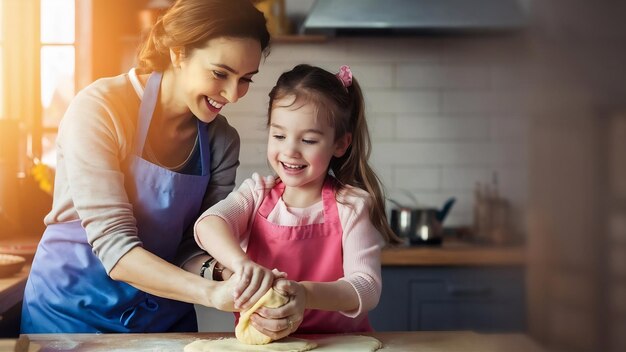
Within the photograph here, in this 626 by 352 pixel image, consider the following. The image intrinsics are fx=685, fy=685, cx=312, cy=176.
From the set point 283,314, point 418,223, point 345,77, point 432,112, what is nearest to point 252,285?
point 283,314

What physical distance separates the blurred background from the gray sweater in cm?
4

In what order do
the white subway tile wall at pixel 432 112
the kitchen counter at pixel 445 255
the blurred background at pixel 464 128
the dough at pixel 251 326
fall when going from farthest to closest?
the kitchen counter at pixel 445 255, the white subway tile wall at pixel 432 112, the dough at pixel 251 326, the blurred background at pixel 464 128

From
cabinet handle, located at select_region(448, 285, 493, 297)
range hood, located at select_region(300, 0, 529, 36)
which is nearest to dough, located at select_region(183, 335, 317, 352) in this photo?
cabinet handle, located at select_region(448, 285, 493, 297)

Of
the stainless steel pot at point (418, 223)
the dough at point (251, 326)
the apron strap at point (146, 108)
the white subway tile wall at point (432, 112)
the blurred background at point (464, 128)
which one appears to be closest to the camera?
the blurred background at point (464, 128)

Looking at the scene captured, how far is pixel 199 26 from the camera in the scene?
2.43 ft

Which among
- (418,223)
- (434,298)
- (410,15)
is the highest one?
(410,15)

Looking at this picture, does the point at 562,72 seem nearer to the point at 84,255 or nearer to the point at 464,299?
the point at 84,255

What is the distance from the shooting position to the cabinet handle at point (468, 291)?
3.56 ft

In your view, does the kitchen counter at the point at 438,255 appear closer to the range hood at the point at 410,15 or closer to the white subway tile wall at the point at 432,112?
the white subway tile wall at the point at 432,112

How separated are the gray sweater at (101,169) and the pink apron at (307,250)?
7 cm

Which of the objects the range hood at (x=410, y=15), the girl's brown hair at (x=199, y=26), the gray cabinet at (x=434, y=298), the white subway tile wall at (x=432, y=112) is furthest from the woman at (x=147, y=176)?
the range hood at (x=410, y=15)

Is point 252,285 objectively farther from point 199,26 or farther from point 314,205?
point 199,26

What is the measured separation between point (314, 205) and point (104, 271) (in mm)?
243

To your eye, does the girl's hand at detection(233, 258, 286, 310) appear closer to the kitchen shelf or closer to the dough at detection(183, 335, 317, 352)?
the dough at detection(183, 335, 317, 352)
